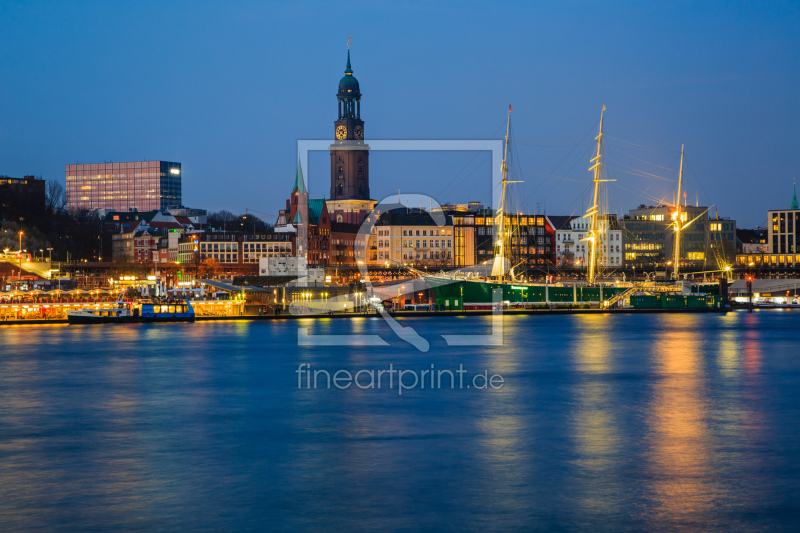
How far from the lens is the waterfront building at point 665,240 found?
166 m

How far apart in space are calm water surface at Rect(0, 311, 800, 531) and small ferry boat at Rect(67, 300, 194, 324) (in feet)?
116

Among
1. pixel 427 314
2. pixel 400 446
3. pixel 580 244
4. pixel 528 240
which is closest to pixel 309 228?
pixel 528 240

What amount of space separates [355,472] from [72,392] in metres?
19.0

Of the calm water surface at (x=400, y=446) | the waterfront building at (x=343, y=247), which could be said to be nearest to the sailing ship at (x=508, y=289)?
the calm water surface at (x=400, y=446)

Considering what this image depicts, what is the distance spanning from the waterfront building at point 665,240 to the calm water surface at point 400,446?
122m

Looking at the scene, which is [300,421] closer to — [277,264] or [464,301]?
[464,301]

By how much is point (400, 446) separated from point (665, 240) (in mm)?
151830

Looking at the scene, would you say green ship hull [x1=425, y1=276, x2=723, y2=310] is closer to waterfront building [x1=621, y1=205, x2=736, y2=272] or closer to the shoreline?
→ the shoreline

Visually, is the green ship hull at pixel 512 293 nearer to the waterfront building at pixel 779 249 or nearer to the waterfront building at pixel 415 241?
the waterfront building at pixel 415 241

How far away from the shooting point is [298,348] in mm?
56406

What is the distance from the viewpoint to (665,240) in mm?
168125

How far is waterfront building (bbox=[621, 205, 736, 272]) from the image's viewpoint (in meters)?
166

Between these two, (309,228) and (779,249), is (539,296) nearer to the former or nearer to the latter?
(309,228)

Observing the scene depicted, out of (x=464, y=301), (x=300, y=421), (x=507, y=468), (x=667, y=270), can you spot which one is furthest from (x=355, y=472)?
(x=667, y=270)
